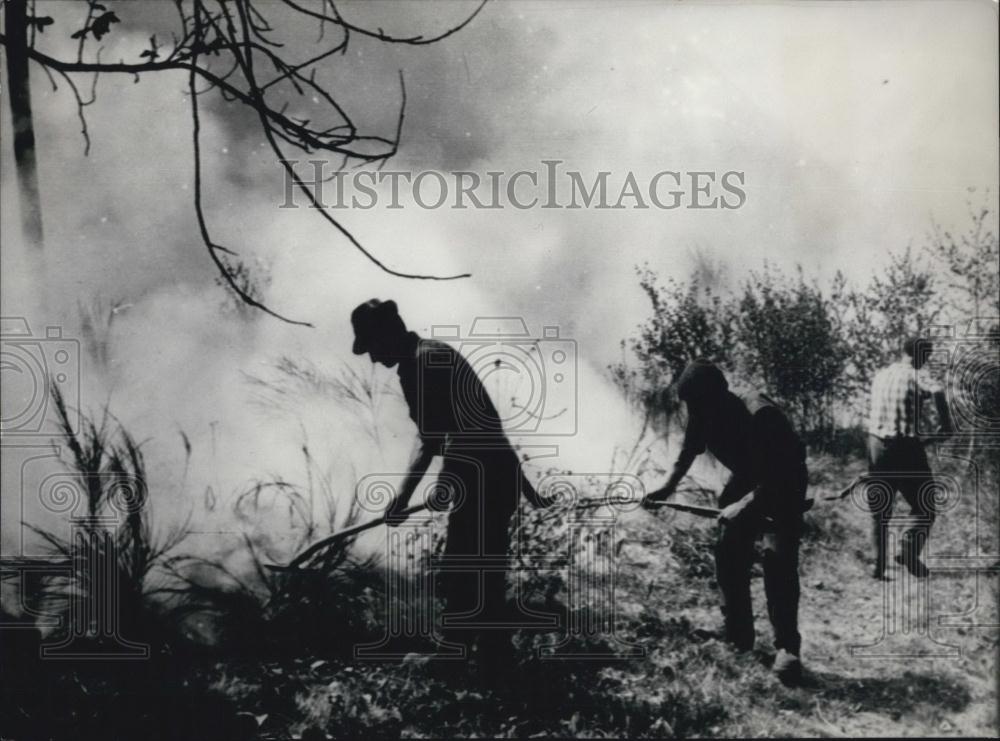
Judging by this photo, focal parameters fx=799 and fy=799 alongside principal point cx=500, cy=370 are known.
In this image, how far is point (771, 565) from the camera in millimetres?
3357

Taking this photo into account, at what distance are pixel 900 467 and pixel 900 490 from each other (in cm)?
10

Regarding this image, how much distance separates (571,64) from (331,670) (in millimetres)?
2779

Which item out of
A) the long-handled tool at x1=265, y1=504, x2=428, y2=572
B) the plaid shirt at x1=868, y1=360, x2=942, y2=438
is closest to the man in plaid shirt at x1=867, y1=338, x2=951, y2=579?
the plaid shirt at x1=868, y1=360, x2=942, y2=438

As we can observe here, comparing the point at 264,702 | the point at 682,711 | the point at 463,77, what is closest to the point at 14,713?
the point at 264,702

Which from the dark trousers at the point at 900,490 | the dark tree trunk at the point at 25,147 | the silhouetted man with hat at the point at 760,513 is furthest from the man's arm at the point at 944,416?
the dark tree trunk at the point at 25,147

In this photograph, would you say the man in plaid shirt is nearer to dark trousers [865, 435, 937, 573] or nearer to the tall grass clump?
dark trousers [865, 435, 937, 573]

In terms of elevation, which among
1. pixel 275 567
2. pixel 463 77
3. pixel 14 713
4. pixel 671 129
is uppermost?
pixel 463 77

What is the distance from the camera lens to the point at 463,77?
346 centimetres

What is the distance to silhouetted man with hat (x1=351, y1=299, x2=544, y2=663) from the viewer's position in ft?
11.1

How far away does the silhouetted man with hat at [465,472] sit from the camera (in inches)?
134

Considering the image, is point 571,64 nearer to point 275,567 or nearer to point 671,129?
point 671,129

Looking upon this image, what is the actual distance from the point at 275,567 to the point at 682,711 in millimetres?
1807

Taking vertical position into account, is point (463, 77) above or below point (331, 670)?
above

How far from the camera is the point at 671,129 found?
136 inches
